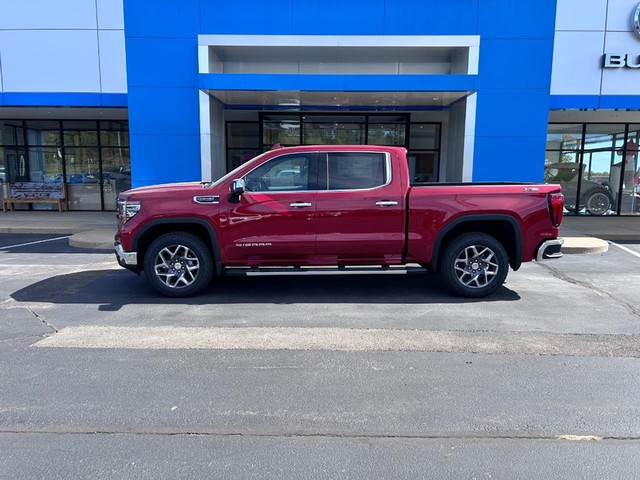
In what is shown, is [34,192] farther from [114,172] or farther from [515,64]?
Answer: [515,64]

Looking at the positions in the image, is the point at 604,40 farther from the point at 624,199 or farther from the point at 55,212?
the point at 55,212

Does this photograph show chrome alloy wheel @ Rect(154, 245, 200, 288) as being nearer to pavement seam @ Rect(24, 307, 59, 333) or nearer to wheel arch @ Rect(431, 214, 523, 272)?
pavement seam @ Rect(24, 307, 59, 333)

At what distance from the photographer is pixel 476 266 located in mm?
6590

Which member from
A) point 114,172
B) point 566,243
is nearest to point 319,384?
point 566,243

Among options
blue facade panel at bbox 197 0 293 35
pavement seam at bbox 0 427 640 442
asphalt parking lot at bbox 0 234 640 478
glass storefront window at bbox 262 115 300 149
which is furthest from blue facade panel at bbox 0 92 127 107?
pavement seam at bbox 0 427 640 442

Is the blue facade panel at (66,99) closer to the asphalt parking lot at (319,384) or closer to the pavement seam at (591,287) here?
the asphalt parking lot at (319,384)

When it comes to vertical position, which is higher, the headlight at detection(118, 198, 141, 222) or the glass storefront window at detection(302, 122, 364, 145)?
the glass storefront window at detection(302, 122, 364, 145)

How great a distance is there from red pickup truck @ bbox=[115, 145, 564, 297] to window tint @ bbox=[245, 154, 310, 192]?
0.01 m

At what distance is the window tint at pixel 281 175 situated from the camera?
6.50 m

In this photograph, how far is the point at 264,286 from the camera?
289 inches

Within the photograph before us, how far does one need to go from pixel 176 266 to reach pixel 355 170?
2737 mm

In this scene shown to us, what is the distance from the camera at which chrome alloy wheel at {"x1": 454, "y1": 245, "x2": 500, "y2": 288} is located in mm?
6574

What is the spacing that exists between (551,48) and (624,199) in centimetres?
806

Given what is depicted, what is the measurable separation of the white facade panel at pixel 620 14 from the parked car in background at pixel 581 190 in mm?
5289
